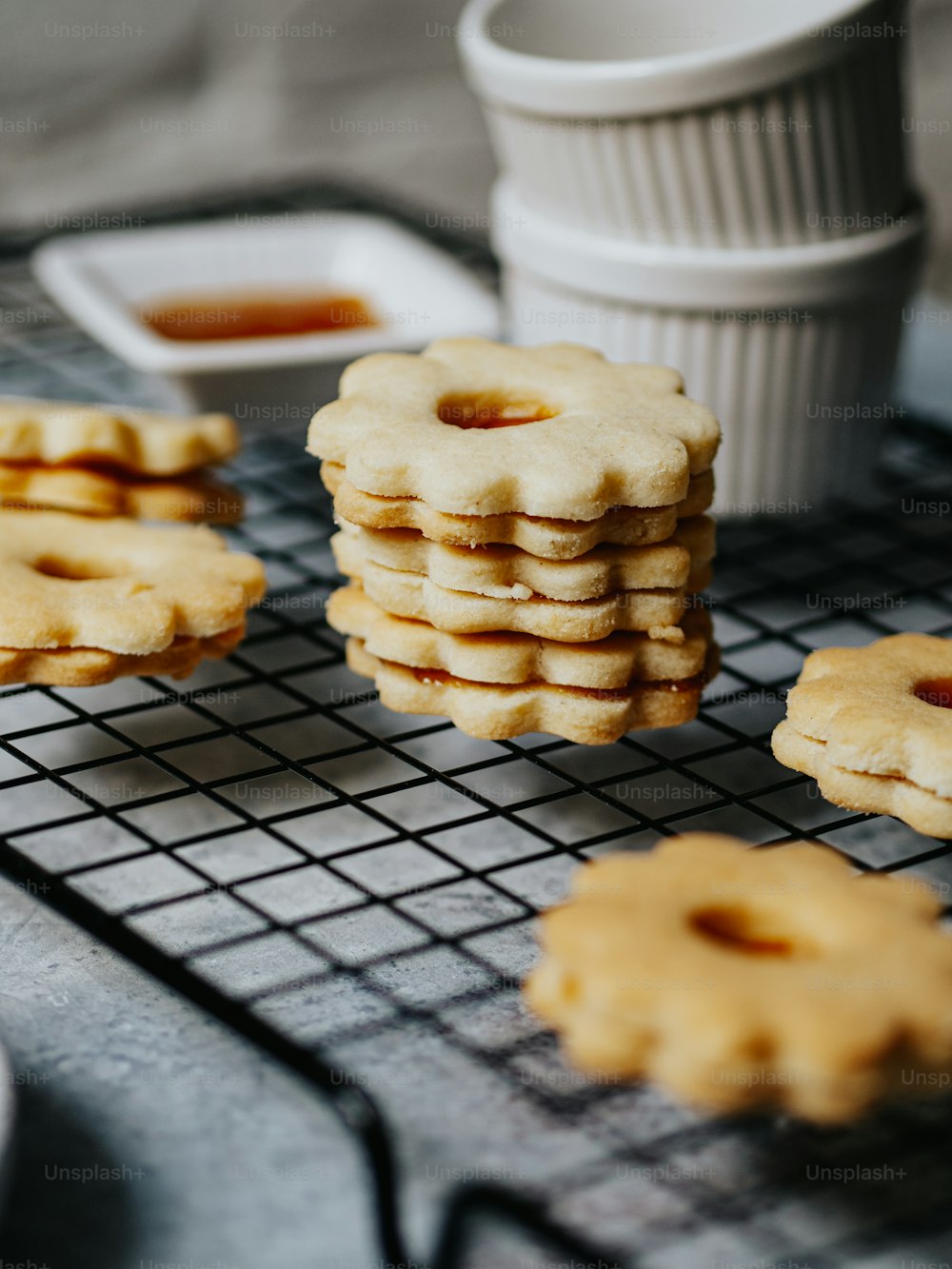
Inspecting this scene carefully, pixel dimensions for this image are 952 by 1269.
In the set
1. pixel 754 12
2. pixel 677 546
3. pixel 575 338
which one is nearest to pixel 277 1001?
pixel 677 546

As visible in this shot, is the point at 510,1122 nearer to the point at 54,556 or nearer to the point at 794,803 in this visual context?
the point at 794,803

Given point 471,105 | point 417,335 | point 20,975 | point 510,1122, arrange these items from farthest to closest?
point 471,105 < point 417,335 < point 20,975 < point 510,1122

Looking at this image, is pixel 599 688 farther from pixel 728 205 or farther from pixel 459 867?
pixel 728 205

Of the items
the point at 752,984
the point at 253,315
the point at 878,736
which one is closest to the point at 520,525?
the point at 878,736

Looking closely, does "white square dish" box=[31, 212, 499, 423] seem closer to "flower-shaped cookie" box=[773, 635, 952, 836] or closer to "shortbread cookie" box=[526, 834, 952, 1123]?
"flower-shaped cookie" box=[773, 635, 952, 836]

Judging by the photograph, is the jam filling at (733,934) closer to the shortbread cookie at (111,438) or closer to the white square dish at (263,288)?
the shortbread cookie at (111,438)

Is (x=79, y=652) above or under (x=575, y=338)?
under
